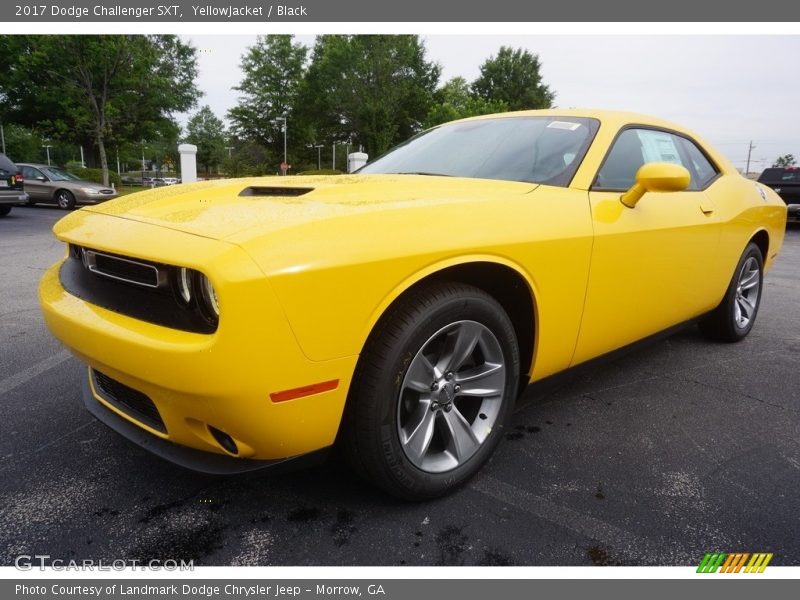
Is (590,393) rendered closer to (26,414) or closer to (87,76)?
(26,414)

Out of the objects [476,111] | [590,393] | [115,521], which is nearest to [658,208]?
[590,393]

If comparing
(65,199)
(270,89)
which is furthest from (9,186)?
(270,89)

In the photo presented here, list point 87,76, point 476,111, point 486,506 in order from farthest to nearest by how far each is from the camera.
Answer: point 476,111
point 87,76
point 486,506

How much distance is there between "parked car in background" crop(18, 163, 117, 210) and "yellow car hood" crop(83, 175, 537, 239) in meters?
15.8

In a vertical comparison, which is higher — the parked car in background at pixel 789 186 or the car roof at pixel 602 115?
the car roof at pixel 602 115

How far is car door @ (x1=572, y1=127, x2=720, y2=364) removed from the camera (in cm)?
231

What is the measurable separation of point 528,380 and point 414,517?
0.74m

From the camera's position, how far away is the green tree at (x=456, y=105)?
43.9 metres

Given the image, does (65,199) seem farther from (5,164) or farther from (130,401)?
(130,401)

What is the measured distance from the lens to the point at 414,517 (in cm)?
184

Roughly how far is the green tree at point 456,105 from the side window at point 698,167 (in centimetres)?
3442

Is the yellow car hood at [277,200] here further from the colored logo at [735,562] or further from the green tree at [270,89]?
the green tree at [270,89]

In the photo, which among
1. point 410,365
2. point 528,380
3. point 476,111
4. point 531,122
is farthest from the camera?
point 476,111

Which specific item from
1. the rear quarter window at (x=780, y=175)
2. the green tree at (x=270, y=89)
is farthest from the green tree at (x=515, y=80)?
the rear quarter window at (x=780, y=175)
